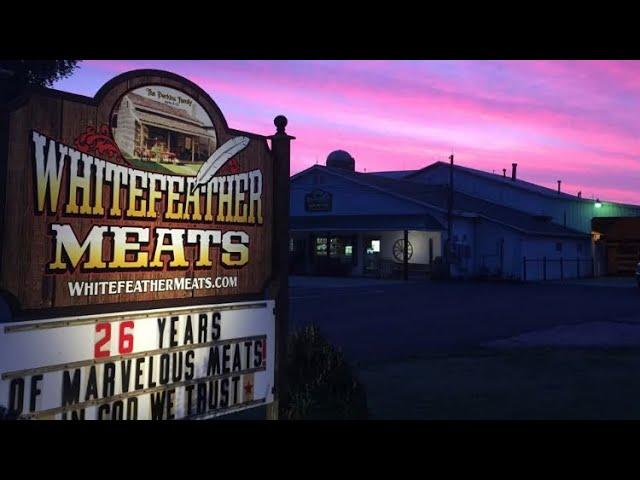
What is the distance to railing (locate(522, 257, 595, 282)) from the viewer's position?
43.7 meters

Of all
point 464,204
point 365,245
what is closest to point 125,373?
point 365,245

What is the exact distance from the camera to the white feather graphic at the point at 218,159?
5.04 meters

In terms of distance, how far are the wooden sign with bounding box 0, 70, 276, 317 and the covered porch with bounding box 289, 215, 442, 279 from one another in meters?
34.9

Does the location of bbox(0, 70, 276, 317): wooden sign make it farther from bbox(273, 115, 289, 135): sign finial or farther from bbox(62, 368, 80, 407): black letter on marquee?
bbox(62, 368, 80, 407): black letter on marquee

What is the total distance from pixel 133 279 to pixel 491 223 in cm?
4103

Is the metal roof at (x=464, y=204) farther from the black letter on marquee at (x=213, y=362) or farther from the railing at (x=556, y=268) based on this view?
the black letter on marquee at (x=213, y=362)

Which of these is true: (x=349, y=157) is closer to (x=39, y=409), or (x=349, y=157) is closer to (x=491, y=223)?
(x=491, y=223)

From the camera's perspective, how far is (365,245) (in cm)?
4444

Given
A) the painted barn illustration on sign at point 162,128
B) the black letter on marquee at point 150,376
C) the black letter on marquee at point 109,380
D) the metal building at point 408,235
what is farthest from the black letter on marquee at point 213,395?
the metal building at point 408,235

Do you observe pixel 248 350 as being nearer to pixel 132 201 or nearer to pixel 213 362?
pixel 213 362

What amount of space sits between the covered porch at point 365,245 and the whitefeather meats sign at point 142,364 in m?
34.9

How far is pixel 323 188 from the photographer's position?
151 ft

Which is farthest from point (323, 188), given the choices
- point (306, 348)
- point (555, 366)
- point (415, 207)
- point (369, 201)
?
point (306, 348)

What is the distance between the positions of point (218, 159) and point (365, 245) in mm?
39423
